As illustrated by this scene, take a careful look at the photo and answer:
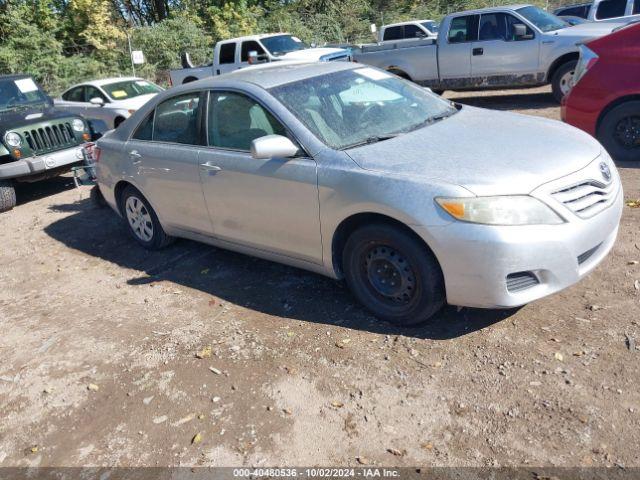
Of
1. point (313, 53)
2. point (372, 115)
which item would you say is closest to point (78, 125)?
point (372, 115)

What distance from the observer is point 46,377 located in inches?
155

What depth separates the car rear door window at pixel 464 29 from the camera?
1122cm

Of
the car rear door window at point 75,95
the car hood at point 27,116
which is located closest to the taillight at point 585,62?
the car hood at point 27,116

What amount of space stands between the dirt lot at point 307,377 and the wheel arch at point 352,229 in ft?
1.39

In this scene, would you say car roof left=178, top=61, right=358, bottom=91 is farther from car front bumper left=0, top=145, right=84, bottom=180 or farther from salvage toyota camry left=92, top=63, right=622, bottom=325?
car front bumper left=0, top=145, right=84, bottom=180

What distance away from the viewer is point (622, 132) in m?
6.59

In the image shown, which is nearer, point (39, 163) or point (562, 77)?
point (39, 163)

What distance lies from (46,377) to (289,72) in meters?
2.90

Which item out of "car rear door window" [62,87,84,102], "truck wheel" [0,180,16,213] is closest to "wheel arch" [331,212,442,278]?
"truck wheel" [0,180,16,213]

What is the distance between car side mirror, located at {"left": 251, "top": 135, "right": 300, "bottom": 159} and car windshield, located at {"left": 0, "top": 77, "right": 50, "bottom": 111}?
7.23 metres

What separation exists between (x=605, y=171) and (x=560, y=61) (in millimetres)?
7507

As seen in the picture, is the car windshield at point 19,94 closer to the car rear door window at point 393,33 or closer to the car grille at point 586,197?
the car grille at point 586,197

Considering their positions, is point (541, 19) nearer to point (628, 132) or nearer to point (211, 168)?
Result: point (628, 132)

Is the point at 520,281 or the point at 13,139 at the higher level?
the point at 520,281
